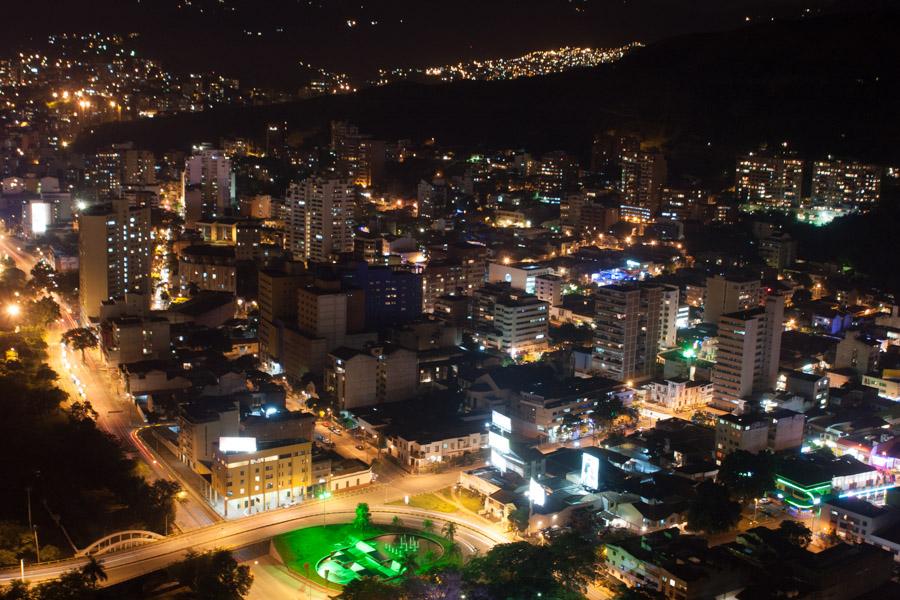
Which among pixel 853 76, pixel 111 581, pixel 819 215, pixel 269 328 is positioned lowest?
pixel 111 581

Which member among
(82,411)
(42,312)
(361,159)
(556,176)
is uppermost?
(361,159)

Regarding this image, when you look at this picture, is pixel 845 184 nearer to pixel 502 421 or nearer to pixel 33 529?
pixel 502 421

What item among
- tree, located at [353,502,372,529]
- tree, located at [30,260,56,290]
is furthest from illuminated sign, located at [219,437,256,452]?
tree, located at [30,260,56,290]

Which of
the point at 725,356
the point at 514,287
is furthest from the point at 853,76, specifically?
the point at 725,356

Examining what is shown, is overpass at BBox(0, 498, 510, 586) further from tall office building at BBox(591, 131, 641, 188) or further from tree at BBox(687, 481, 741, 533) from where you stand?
tall office building at BBox(591, 131, 641, 188)

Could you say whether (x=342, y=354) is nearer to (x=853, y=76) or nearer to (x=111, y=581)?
(x=111, y=581)

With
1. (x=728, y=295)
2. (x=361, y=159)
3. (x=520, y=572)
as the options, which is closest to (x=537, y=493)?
(x=520, y=572)

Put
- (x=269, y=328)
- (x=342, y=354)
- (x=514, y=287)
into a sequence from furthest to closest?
(x=514, y=287) → (x=269, y=328) → (x=342, y=354)
